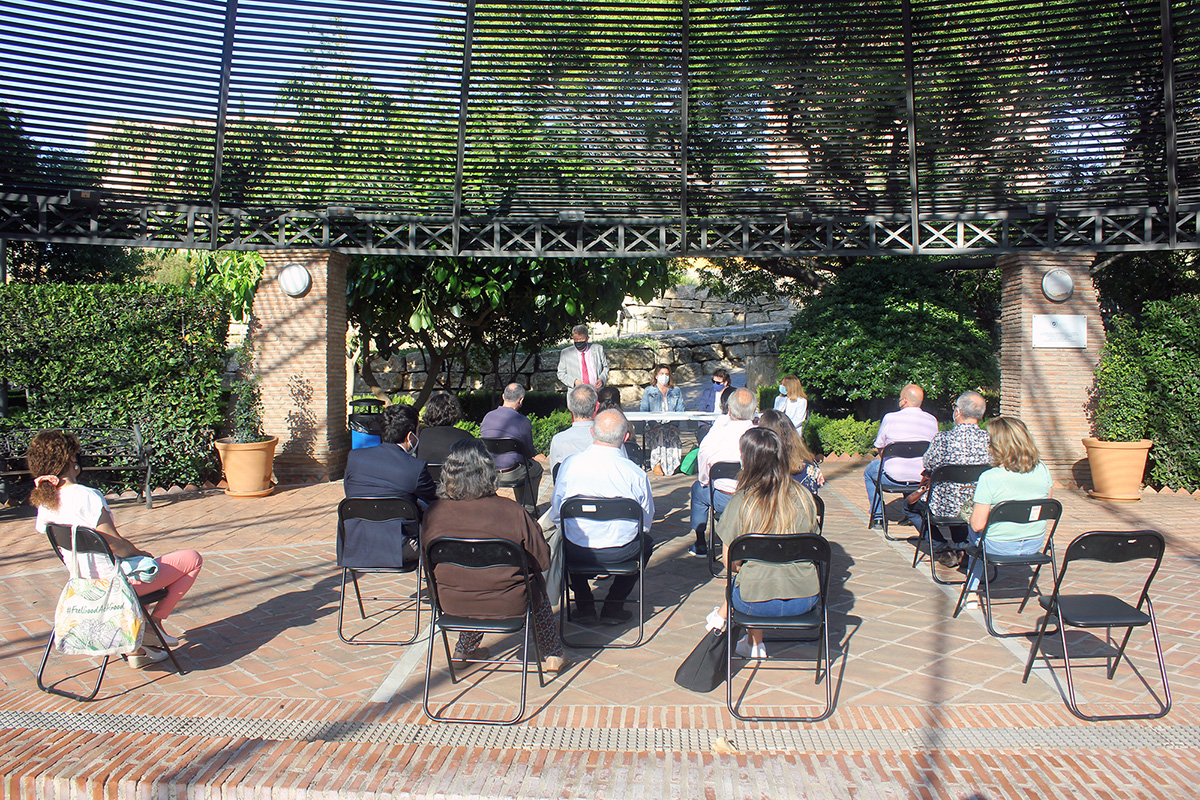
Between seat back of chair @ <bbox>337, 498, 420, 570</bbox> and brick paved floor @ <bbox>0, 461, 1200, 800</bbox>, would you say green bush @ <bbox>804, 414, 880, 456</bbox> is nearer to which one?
brick paved floor @ <bbox>0, 461, 1200, 800</bbox>

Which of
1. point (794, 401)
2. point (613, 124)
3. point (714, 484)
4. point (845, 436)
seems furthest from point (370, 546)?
point (845, 436)

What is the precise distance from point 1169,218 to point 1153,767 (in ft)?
26.3

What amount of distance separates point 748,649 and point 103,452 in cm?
787

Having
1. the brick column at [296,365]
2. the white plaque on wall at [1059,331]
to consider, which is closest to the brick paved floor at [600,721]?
the brick column at [296,365]

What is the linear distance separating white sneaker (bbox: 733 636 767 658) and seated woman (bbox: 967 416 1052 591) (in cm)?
152

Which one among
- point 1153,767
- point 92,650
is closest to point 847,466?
point 1153,767

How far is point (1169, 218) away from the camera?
895cm

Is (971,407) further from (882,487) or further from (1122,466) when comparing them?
(1122,466)

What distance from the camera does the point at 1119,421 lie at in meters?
9.28

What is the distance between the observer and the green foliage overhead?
40.3ft

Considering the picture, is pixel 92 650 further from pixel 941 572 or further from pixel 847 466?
pixel 847 466

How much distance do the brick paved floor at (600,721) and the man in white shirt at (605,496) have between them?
1.59 feet

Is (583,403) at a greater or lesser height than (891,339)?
lesser

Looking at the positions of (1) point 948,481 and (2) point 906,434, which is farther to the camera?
(2) point 906,434
